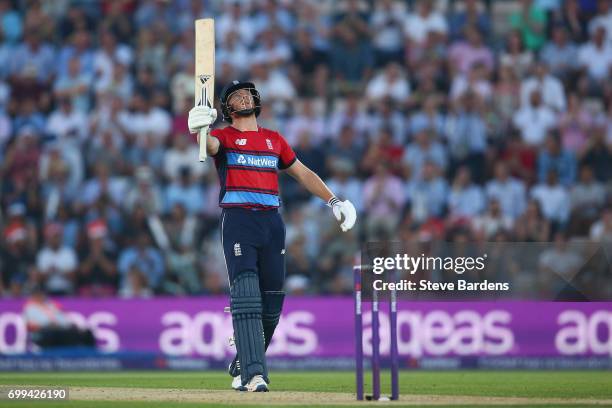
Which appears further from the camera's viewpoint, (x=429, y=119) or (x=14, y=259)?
(x=429, y=119)

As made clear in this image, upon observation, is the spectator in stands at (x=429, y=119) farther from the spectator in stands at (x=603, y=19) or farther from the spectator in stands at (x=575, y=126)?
the spectator in stands at (x=603, y=19)

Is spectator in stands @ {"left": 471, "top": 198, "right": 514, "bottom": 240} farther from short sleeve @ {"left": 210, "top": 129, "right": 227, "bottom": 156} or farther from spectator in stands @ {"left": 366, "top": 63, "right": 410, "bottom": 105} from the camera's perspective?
short sleeve @ {"left": 210, "top": 129, "right": 227, "bottom": 156}

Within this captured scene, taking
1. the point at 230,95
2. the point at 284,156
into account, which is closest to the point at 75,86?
the point at 230,95

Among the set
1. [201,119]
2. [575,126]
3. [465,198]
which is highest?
[575,126]

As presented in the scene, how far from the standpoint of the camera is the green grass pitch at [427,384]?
9.91 m

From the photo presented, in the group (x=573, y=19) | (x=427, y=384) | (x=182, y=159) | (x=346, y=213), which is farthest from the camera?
(x=573, y=19)

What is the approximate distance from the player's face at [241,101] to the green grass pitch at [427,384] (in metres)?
2.42

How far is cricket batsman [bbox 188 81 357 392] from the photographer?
999cm

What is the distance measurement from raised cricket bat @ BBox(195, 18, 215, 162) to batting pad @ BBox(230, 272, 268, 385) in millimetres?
1383

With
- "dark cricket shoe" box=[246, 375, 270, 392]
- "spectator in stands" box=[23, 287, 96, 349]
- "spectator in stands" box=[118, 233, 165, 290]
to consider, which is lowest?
"dark cricket shoe" box=[246, 375, 270, 392]

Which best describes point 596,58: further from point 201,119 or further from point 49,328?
point 201,119

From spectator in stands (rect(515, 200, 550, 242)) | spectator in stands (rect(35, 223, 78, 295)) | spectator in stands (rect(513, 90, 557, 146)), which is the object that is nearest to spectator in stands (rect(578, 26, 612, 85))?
spectator in stands (rect(513, 90, 557, 146))

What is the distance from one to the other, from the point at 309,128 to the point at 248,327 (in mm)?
10120

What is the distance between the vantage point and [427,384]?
1213 cm
